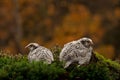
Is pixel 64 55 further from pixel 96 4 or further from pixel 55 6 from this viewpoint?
pixel 96 4

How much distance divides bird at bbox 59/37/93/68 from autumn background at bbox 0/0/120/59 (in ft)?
74.3

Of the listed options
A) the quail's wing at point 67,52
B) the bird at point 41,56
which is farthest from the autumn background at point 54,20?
the quail's wing at point 67,52

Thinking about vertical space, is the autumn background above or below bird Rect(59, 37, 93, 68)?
above

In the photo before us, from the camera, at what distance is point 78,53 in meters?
9.10

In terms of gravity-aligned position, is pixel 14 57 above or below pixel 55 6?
below

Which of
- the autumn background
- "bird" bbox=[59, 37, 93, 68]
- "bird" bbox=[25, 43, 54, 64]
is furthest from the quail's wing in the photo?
the autumn background

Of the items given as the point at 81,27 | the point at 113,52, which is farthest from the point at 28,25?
the point at 113,52

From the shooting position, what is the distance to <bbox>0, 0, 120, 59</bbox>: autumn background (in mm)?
32562

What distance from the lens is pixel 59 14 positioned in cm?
3397

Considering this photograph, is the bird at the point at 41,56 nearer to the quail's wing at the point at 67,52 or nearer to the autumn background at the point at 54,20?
the quail's wing at the point at 67,52

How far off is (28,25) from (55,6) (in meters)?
1.97

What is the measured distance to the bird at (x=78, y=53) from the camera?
A: 9.11 m

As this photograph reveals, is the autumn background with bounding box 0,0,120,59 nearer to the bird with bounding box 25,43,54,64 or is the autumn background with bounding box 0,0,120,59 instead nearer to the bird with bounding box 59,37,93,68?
the bird with bounding box 25,43,54,64

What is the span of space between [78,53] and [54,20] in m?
24.7
